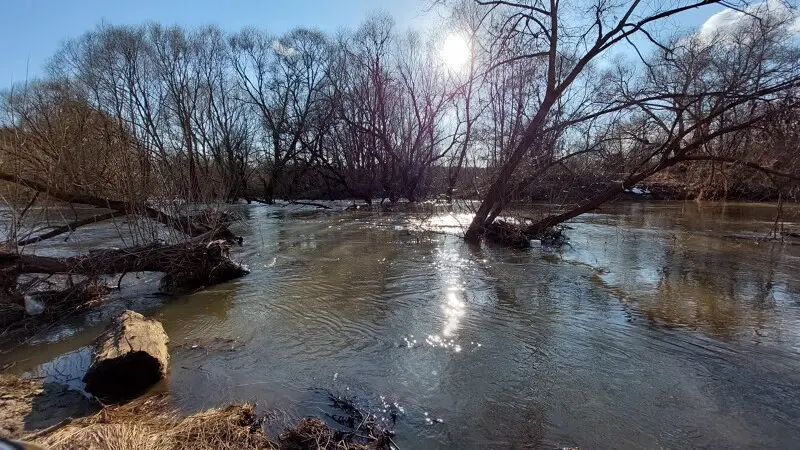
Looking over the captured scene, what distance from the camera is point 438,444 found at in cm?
376

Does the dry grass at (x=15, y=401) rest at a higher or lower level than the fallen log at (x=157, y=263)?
lower

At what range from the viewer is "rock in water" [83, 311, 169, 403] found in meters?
4.68

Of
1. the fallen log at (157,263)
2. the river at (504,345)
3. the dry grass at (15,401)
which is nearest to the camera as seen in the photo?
the dry grass at (15,401)

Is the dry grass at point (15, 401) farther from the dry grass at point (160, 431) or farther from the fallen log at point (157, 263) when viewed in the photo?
the fallen log at point (157, 263)

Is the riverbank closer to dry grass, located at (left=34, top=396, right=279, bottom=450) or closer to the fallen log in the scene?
dry grass, located at (left=34, top=396, right=279, bottom=450)

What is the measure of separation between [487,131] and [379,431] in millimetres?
20264

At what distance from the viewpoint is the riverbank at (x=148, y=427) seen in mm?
3324

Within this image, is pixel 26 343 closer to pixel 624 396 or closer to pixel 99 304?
pixel 99 304

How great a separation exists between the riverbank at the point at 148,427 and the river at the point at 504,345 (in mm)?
304

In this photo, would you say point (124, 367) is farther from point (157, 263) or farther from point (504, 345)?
point (157, 263)

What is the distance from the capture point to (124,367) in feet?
15.6

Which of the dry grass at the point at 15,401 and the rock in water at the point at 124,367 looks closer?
the dry grass at the point at 15,401

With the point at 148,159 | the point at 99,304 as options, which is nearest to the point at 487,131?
the point at 148,159

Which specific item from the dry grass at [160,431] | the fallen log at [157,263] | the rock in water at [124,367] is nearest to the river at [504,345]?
the rock in water at [124,367]
